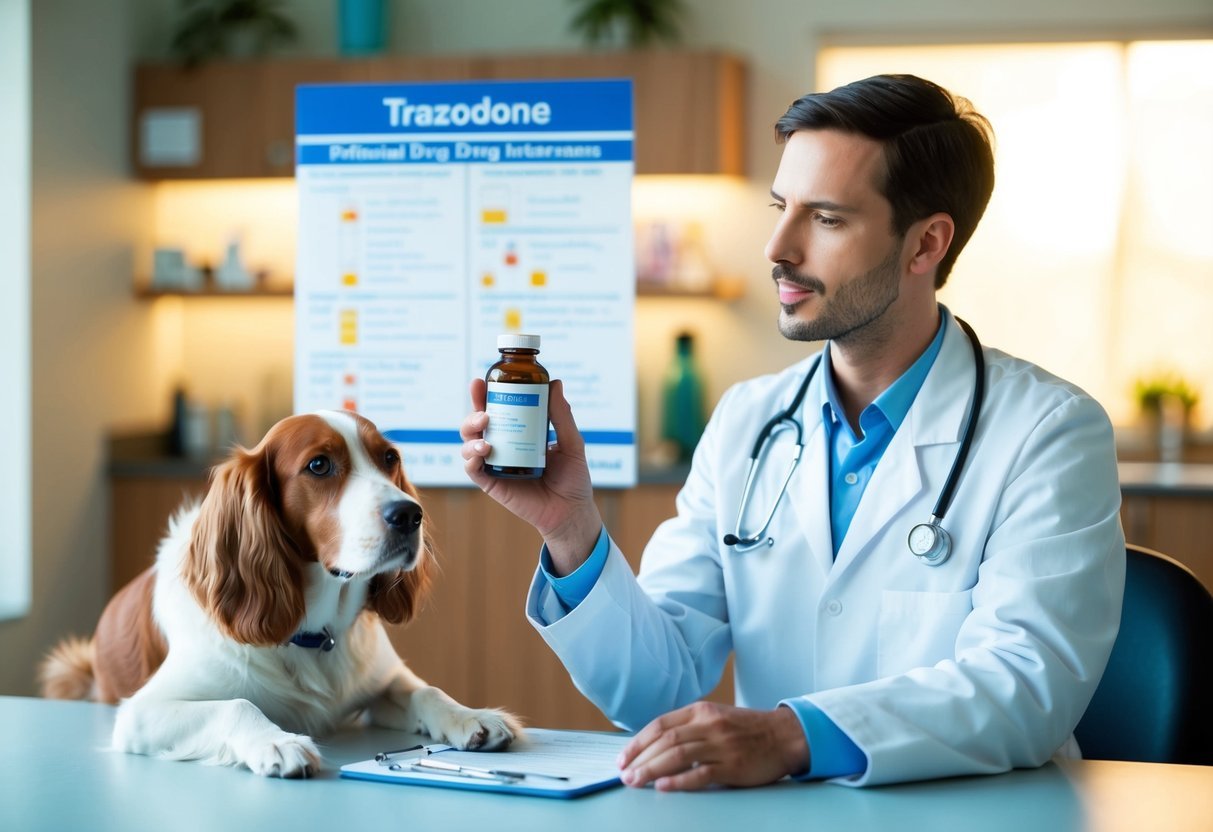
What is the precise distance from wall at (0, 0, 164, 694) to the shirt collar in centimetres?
283

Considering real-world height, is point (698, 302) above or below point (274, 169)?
below

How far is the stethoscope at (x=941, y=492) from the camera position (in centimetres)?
162

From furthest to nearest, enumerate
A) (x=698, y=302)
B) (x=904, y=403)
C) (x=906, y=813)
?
(x=698, y=302) → (x=904, y=403) → (x=906, y=813)

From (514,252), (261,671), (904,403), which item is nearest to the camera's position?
(261,671)

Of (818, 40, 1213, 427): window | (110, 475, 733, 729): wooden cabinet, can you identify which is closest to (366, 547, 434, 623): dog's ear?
(110, 475, 733, 729): wooden cabinet

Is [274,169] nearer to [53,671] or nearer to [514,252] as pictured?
[514,252]

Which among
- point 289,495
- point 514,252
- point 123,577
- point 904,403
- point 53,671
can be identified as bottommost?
point 123,577

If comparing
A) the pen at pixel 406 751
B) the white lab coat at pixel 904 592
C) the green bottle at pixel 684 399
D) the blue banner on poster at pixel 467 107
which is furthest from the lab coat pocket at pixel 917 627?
the green bottle at pixel 684 399

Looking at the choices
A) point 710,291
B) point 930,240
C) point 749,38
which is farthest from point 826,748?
point 749,38

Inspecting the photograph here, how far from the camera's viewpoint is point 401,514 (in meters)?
1.59

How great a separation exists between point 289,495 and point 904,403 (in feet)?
2.71

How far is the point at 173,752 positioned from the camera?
1493 mm

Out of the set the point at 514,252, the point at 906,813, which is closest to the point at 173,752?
the point at 906,813

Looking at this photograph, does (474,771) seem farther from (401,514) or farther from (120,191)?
(120,191)
